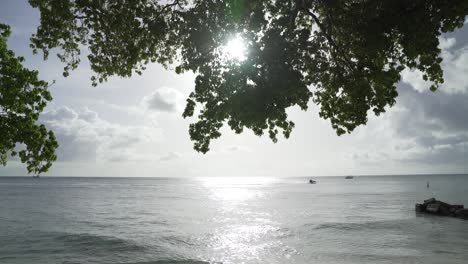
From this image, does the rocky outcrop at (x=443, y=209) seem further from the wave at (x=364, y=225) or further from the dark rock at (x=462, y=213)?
the wave at (x=364, y=225)

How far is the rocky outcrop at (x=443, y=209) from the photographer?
153ft

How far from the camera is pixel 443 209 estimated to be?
49.2 m

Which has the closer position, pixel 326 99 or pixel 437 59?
pixel 437 59

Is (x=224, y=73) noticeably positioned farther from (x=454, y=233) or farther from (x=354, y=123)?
(x=454, y=233)

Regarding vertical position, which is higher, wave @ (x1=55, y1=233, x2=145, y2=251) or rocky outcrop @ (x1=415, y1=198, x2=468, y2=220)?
rocky outcrop @ (x1=415, y1=198, x2=468, y2=220)

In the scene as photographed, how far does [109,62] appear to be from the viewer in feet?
42.8

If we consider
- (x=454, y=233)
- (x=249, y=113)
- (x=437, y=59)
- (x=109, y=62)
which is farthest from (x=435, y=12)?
(x=454, y=233)

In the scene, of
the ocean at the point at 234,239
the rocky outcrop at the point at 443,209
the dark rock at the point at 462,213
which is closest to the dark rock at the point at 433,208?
the rocky outcrop at the point at 443,209

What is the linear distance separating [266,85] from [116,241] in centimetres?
2828

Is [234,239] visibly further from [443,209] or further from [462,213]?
[443,209]

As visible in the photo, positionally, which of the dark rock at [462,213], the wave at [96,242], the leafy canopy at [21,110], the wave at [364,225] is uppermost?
the leafy canopy at [21,110]

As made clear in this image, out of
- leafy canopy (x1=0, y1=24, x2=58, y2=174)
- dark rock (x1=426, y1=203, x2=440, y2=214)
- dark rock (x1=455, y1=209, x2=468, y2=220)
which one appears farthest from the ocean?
leafy canopy (x1=0, y1=24, x2=58, y2=174)

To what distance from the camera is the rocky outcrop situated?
46.7 metres

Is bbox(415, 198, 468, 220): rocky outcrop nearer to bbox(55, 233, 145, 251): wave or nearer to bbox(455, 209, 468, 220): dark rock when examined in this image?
bbox(455, 209, 468, 220): dark rock
